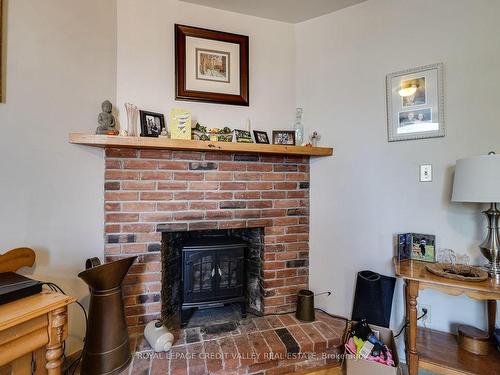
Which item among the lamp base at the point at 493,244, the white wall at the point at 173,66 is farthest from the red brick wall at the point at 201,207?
the lamp base at the point at 493,244

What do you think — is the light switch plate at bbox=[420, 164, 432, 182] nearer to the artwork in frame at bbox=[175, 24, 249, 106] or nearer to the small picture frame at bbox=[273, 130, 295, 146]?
the small picture frame at bbox=[273, 130, 295, 146]

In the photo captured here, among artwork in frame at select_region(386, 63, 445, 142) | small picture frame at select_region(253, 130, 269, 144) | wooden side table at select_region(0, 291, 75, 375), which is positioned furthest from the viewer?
small picture frame at select_region(253, 130, 269, 144)

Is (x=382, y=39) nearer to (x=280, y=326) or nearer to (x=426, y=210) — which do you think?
(x=426, y=210)

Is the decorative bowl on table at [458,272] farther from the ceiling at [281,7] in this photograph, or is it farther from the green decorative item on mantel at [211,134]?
the ceiling at [281,7]

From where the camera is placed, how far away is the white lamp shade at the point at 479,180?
125cm

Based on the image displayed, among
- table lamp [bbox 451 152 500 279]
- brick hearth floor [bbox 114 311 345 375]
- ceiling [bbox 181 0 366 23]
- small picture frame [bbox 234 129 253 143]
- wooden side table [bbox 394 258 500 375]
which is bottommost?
brick hearth floor [bbox 114 311 345 375]

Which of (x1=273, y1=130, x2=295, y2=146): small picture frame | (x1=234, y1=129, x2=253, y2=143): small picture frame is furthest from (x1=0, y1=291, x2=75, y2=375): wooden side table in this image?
(x1=273, y1=130, x2=295, y2=146): small picture frame

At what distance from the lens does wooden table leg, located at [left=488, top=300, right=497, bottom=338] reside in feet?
4.76

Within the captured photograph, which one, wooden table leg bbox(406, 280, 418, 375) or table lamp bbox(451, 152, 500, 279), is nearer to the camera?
table lamp bbox(451, 152, 500, 279)

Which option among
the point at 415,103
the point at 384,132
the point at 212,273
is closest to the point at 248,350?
the point at 212,273

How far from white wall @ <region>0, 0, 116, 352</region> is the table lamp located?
225 centimetres

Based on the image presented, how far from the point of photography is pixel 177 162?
5.88 feet

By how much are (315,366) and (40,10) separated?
9.13 feet

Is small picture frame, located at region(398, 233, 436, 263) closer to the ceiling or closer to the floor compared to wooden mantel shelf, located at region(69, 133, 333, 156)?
closer to the floor
